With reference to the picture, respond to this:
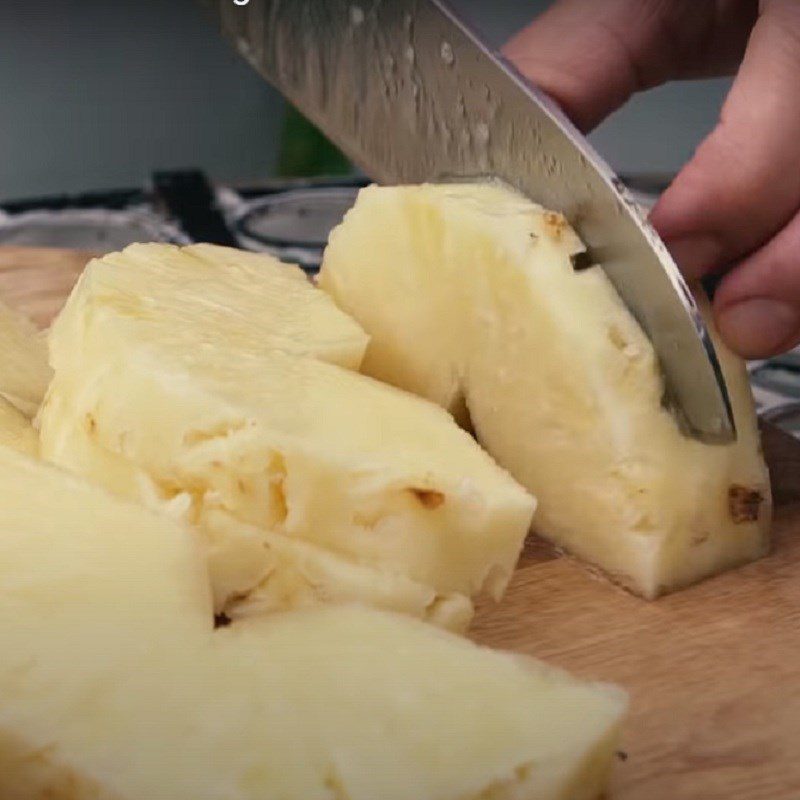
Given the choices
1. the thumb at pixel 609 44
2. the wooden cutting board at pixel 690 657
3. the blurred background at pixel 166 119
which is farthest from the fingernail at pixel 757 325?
the blurred background at pixel 166 119

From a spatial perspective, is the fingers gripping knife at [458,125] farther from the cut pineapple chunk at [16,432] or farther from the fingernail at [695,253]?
the cut pineapple chunk at [16,432]

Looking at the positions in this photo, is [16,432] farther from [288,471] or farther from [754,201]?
[754,201]

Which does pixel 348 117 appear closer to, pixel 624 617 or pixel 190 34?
pixel 624 617

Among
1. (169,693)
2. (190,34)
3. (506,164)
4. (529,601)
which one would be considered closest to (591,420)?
(529,601)

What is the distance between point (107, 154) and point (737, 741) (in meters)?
1.99

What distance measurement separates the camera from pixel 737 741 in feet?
2.47

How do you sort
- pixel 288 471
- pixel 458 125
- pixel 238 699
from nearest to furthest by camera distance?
pixel 238 699 → pixel 288 471 → pixel 458 125

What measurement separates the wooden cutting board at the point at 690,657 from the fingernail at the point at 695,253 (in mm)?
239

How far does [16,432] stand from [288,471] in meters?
0.28

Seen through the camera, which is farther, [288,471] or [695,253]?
[695,253]

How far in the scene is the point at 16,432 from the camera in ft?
3.04

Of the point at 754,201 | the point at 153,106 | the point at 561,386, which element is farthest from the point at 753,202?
the point at 153,106

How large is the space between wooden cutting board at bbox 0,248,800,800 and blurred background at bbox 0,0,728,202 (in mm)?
1537

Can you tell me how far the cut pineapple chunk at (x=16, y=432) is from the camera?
0.90m
